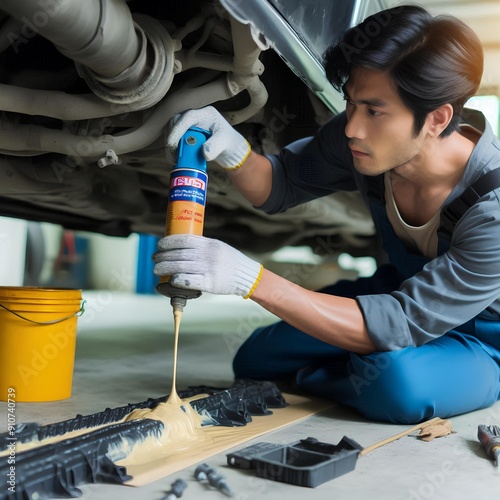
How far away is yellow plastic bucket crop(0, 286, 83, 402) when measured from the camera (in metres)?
1.33

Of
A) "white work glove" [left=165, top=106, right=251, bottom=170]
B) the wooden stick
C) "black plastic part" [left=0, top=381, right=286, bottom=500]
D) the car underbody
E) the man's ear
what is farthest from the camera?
the man's ear

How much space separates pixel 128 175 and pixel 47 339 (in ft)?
2.19

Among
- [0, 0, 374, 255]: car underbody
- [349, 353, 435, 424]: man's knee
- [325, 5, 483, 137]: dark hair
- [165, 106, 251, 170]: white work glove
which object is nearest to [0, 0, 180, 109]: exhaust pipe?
[0, 0, 374, 255]: car underbody

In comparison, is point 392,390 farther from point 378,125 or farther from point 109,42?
point 109,42

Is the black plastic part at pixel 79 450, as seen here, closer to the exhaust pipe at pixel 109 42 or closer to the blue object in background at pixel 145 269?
the exhaust pipe at pixel 109 42

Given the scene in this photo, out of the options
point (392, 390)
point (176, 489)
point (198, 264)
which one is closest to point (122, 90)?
point (198, 264)

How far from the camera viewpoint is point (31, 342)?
134 cm

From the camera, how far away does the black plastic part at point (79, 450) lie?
2.63ft

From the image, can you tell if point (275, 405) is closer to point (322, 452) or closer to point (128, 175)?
point (322, 452)

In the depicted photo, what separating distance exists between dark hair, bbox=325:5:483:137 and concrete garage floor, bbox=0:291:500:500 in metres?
0.64

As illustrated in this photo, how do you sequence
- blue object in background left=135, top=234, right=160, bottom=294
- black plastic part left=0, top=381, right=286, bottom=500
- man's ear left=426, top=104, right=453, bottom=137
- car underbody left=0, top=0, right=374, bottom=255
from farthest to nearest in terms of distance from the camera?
blue object in background left=135, top=234, right=160, bottom=294, man's ear left=426, top=104, right=453, bottom=137, car underbody left=0, top=0, right=374, bottom=255, black plastic part left=0, top=381, right=286, bottom=500

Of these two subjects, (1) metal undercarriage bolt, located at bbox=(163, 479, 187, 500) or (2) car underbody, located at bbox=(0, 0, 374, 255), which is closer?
(1) metal undercarriage bolt, located at bbox=(163, 479, 187, 500)

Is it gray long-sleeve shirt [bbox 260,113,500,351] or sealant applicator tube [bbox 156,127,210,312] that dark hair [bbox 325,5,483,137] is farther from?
sealant applicator tube [bbox 156,127,210,312]

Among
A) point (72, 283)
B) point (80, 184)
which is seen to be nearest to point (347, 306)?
point (80, 184)
